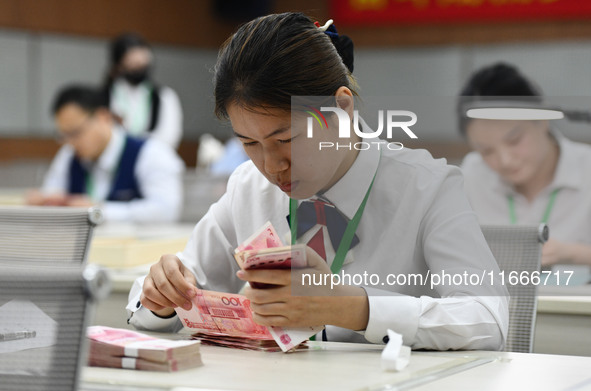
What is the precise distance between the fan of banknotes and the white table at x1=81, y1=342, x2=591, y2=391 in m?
0.03

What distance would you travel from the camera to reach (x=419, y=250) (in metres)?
1.60

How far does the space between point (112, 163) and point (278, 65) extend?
319 centimetres

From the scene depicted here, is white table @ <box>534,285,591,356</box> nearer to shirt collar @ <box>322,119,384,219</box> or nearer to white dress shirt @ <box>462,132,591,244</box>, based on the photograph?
white dress shirt @ <box>462,132,591,244</box>

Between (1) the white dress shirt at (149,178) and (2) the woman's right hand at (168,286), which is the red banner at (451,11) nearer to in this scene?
(1) the white dress shirt at (149,178)

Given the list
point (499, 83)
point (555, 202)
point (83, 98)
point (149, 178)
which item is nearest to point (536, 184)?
point (555, 202)

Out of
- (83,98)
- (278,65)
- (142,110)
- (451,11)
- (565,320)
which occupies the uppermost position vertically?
(451,11)

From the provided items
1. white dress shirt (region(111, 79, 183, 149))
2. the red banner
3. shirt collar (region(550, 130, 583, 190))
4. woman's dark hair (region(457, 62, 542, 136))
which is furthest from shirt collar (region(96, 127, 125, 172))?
the red banner

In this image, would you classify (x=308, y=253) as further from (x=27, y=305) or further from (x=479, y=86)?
(x=479, y=86)

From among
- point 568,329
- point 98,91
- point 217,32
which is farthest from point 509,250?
point 217,32

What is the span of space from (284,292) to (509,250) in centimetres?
73

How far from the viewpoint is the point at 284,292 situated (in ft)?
4.52

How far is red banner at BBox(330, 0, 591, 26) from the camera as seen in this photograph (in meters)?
7.33

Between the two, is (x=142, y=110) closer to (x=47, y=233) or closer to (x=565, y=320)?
(x=47, y=233)

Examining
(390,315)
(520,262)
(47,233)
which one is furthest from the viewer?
(47,233)
